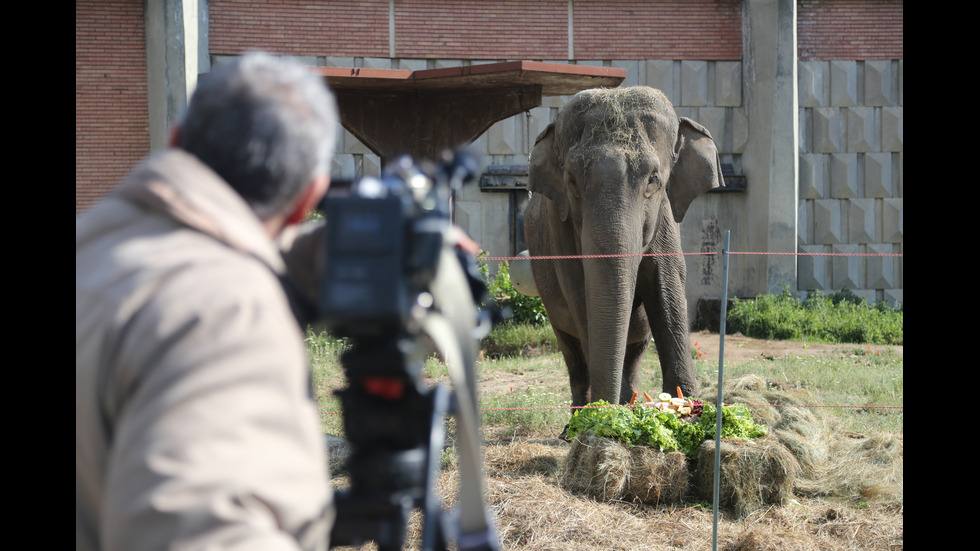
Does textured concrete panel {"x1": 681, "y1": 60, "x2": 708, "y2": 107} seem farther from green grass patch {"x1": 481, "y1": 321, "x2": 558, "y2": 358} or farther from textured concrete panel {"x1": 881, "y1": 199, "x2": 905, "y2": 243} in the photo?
green grass patch {"x1": 481, "y1": 321, "x2": 558, "y2": 358}

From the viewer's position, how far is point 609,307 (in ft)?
19.0

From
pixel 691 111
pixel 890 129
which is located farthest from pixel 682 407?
pixel 890 129

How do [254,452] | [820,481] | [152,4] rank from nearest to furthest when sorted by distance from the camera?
[254,452] < [820,481] < [152,4]

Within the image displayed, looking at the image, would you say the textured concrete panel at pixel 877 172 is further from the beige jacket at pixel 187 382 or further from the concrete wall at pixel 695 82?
the beige jacket at pixel 187 382

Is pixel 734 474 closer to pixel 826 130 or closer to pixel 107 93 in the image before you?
pixel 826 130

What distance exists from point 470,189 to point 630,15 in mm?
4531

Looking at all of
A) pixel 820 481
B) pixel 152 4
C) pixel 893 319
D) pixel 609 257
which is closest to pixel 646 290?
pixel 609 257

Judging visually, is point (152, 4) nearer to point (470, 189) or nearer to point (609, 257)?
point (470, 189)

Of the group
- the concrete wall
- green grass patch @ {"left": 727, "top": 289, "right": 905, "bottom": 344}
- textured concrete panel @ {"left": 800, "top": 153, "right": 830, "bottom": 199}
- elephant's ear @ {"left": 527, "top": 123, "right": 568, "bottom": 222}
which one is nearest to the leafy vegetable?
elephant's ear @ {"left": 527, "top": 123, "right": 568, "bottom": 222}

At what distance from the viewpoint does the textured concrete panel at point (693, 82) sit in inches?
629

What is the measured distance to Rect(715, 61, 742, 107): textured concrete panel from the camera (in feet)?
52.5

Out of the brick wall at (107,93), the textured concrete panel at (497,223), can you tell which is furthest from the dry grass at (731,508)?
the brick wall at (107,93)

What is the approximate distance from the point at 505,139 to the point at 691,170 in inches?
360

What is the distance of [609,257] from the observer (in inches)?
228
